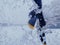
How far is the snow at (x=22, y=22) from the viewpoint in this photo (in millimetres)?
1279

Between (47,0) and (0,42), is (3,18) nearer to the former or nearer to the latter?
(0,42)

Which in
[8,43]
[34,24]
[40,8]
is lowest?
[8,43]

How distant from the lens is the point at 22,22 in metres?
1.31

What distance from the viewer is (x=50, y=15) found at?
1281mm

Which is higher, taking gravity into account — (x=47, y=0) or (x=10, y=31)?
(x=47, y=0)

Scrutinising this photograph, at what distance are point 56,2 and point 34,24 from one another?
203mm

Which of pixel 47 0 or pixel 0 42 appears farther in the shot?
pixel 0 42

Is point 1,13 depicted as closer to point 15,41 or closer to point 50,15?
point 15,41

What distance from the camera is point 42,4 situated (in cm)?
126

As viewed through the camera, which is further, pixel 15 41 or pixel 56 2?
pixel 15 41

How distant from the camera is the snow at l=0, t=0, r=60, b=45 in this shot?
1279 mm

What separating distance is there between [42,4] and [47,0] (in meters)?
0.04

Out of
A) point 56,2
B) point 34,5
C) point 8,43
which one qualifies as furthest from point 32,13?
point 8,43

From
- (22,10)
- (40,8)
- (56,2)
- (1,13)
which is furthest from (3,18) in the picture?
(56,2)
